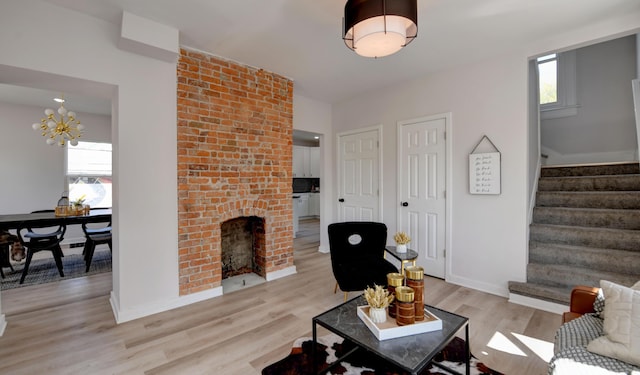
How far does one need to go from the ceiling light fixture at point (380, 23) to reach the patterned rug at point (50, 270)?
446 cm

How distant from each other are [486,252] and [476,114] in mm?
1605

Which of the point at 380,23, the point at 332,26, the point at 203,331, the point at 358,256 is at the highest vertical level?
the point at 332,26

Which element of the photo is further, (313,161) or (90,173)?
(313,161)

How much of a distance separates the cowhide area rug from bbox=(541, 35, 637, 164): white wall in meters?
4.16

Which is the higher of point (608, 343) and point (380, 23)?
point (380, 23)

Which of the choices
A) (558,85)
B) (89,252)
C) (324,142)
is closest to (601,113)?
(558,85)

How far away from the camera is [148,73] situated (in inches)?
104

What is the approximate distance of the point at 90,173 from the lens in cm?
564

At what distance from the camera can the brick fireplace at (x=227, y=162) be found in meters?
2.88

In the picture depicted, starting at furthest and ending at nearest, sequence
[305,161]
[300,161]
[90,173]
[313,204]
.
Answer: [313,204], [305,161], [300,161], [90,173]

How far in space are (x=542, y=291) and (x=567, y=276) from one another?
12.9 inches

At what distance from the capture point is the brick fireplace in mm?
2883

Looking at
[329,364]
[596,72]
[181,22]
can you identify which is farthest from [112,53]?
[596,72]

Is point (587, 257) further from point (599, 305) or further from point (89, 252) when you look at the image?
point (89, 252)
